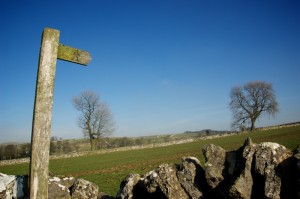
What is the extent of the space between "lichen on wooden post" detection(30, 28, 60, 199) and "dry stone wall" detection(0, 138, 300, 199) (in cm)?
157

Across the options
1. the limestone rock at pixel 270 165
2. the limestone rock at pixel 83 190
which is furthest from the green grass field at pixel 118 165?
the limestone rock at pixel 270 165

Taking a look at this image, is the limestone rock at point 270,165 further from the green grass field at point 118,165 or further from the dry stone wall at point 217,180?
the green grass field at point 118,165

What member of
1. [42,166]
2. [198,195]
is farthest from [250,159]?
[42,166]

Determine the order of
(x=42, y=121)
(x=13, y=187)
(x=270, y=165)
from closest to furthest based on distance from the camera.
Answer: (x=42, y=121) < (x=270, y=165) < (x=13, y=187)

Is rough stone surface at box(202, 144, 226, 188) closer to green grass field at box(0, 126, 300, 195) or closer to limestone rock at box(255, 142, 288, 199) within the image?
limestone rock at box(255, 142, 288, 199)

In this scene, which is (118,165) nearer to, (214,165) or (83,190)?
(83,190)

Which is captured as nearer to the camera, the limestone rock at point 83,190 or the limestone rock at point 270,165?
the limestone rock at point 270,165

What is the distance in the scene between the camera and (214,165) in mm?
4348

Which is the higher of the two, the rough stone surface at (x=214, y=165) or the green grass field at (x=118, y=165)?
the rough stone surface at (x=214, y=165)

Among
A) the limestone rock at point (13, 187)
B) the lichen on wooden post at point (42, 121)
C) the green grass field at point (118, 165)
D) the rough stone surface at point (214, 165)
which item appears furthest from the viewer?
the green grass field at point (118, 165)

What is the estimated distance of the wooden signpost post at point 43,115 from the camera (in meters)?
3.36

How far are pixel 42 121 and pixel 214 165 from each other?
9.47 feet

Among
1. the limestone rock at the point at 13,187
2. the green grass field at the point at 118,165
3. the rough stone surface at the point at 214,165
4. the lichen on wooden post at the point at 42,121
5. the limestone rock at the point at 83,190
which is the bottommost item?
the green grass field at the point at 118,165

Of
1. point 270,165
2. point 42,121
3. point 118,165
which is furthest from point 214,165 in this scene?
point 118,165
